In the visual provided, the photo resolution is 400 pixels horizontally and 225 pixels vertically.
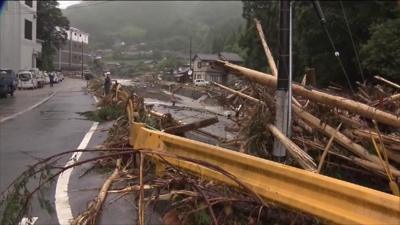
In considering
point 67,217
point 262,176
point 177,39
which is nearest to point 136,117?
point 67,217

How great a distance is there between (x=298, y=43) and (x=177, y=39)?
63.9 metres

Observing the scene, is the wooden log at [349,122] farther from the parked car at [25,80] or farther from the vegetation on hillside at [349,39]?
the parked car at [25,80]

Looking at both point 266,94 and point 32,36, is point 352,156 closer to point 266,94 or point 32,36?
point 266,94

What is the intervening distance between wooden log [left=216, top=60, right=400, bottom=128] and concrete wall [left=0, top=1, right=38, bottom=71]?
184 ft

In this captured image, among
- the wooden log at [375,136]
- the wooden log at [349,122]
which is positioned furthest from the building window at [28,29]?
the wooden log at [375,136]

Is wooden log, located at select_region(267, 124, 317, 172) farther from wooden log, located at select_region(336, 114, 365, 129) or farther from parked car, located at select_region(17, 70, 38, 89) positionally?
parked car, located at select_region(17, 70, 38, 89)

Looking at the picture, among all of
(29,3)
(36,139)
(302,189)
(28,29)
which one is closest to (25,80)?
(28,29)

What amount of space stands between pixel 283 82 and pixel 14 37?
64.2m

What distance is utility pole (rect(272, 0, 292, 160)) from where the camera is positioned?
6824 mm

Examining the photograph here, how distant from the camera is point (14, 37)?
218 feet

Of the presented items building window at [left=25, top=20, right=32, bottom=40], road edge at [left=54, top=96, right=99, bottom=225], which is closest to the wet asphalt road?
road edge at [left=54, top=96, right=99, bottom=225]

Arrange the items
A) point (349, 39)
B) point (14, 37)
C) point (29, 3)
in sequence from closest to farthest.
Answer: point (349, 39) < point (14, 37) < point (29, 3)

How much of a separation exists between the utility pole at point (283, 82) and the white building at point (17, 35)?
181 ft

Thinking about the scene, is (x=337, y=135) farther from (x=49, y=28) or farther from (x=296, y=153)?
(x=49, y=28)
